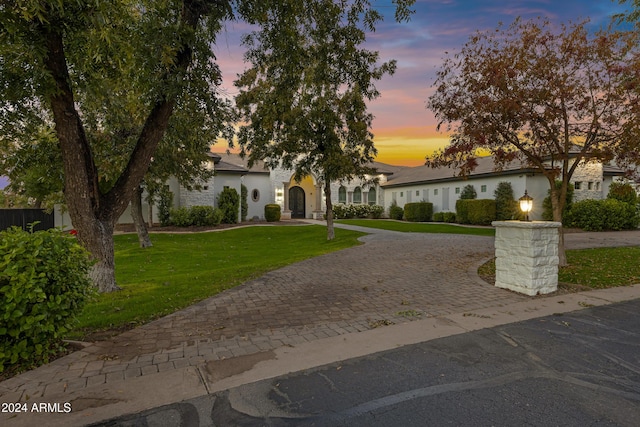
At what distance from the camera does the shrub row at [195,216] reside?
2206 cm

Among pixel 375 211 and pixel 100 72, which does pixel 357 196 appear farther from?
pixel 100 72

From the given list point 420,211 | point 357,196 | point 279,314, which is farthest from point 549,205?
point 279,314

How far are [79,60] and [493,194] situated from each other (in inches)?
874

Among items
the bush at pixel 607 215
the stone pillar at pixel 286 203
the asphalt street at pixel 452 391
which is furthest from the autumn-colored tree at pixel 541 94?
the stone pillar at pixel 286 203

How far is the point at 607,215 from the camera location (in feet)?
59.8

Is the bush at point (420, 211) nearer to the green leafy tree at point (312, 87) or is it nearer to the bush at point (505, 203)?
the bush at point (505, 203)

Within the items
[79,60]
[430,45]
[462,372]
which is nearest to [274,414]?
[462,372]

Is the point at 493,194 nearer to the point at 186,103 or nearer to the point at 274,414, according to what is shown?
the point at 186,103

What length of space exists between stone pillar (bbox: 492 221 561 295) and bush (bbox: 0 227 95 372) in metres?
6.58

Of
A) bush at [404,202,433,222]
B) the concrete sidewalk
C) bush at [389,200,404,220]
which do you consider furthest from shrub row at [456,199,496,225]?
the concrete sidewalk

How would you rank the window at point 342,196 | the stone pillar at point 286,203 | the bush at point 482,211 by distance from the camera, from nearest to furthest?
the bush at point 482,211, the stone pillar at point 286,203, the window at point 342,196

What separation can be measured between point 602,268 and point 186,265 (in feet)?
36.2

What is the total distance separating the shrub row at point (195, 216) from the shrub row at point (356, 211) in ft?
35.5

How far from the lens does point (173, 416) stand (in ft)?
8.94
